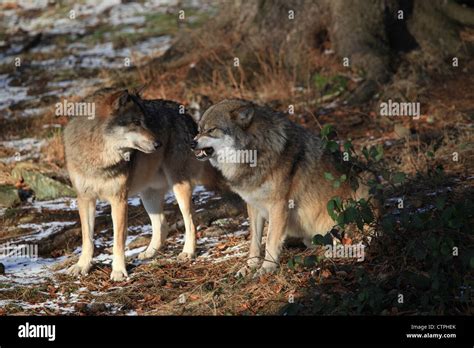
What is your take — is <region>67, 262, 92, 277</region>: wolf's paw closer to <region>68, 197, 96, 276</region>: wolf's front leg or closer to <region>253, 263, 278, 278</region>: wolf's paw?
<region>68, 197, 96, 276</region>: wolf's front leg

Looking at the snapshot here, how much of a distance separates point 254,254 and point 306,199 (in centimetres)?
75

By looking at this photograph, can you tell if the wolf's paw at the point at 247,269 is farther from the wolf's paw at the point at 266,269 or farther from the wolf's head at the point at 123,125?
the wolf's head at the point at 123,125

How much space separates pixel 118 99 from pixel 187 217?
1.62 metres

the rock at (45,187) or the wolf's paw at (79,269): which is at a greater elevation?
the rock at (45,187)

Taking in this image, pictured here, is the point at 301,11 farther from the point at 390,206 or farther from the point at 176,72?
the point at 390,206

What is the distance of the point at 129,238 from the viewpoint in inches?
360

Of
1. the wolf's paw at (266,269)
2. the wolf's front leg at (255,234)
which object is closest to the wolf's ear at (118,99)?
the wolf's front leg at (255,234)

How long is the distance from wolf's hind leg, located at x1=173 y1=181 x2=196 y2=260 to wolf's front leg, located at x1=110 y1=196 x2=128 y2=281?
698 mm

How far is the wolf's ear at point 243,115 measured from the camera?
7.18 meters

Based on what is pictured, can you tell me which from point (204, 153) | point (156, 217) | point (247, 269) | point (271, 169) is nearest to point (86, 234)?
point (156, 217)

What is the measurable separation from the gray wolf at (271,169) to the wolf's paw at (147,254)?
1406 mm

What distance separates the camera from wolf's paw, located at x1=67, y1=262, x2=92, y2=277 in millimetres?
7789

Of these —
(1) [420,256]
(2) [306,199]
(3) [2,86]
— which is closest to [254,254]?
(2) [306,199]

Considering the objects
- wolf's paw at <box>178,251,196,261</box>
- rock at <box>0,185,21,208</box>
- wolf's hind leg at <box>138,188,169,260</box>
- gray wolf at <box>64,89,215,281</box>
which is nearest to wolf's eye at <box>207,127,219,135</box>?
gray wolf at <box>64,89,215,281</box>
